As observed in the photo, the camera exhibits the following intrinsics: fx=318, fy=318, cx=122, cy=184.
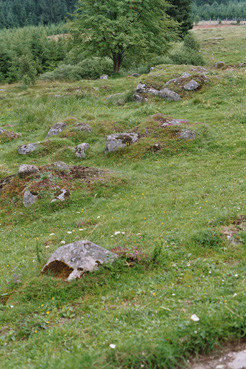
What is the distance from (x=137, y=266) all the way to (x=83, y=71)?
37688 mm

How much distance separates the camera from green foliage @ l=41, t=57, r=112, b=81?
40.5 m

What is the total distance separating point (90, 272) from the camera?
7375 mm

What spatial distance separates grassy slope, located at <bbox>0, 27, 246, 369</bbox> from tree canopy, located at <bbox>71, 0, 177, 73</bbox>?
19.9 meters

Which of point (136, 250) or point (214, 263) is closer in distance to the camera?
point (214, 263)

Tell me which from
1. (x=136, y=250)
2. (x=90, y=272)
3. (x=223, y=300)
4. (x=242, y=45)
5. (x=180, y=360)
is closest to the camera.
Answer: (x=180, y=360)

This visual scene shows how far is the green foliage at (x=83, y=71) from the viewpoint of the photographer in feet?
133

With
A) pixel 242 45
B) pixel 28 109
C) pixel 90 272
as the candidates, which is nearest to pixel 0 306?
pixel 90 272

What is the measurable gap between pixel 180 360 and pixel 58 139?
1578 cm

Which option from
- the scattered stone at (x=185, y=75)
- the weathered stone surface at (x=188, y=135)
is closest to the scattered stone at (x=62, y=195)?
the weathered stone surface at (x=188, y=135)

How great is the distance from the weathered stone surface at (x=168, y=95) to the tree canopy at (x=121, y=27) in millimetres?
12613

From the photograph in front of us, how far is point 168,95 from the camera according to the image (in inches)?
953

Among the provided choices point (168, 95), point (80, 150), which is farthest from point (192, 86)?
point (80, 150)

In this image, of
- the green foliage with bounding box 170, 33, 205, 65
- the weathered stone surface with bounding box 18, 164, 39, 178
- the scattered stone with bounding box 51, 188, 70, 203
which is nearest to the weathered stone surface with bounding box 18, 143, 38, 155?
the weathered stone surface with bounding box 18, 164, 39, 178

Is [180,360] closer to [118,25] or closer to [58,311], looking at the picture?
[58,311]
